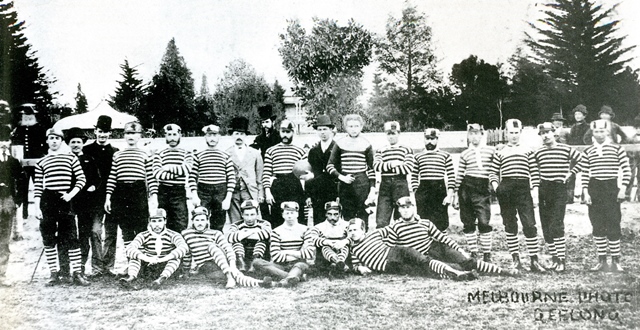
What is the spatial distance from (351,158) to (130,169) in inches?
78.4

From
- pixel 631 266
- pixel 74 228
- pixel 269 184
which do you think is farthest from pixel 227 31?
pixel 631 266

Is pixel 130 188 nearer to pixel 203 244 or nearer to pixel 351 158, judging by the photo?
pixel 203 244

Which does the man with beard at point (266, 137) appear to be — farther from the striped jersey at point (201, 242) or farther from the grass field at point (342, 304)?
the grass field at point (342, 304)

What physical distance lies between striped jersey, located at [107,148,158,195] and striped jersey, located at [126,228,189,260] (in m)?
0.45

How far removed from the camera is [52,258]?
3980 millimetres

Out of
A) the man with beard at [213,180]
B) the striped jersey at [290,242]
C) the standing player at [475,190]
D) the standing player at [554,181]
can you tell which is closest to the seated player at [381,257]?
the striped jersey at [290,242]

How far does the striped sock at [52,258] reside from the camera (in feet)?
13.0

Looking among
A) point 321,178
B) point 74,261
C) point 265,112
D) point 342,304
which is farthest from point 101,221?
point 342,304

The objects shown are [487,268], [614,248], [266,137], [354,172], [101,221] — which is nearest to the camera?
[487,268]

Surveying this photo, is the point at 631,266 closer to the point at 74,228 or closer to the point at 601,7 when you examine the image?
the point at 601,7

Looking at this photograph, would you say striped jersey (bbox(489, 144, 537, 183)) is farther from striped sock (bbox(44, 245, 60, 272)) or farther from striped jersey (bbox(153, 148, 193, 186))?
striped sock (bbox(44, 245, 60, 272))

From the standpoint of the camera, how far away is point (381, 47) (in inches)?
208

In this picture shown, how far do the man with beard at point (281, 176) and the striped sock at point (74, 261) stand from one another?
5.58 ft

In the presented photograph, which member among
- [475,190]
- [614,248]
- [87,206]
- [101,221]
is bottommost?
[614,248]
